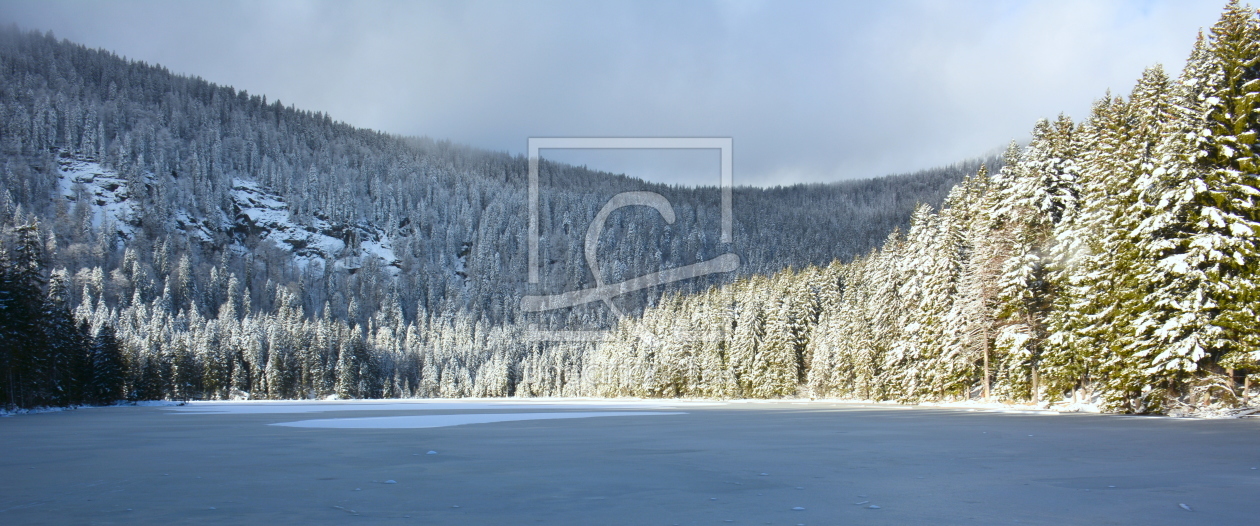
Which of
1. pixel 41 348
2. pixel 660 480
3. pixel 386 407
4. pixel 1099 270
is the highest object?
pixel 1099 270

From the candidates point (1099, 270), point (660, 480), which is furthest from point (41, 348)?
point (1099, 270)

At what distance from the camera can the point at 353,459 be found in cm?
1524

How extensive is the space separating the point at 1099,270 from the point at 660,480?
27373mm

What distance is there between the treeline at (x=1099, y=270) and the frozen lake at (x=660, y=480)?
7.83 meters

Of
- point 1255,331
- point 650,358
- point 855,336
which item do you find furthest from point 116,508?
point 650,358

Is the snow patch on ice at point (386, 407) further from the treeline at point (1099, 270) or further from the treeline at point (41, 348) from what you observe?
the treeline at point (1099, 270)

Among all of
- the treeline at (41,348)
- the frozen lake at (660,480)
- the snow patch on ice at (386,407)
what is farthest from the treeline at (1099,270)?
the treeline at (41,348)

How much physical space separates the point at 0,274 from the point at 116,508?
173 ft

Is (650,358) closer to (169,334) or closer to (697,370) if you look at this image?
(697,370)

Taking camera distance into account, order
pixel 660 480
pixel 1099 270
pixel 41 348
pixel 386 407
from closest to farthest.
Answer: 1. pixel 660 480
2. pixel 1099 270
3. pixel 41 348
4. pixel 386 407

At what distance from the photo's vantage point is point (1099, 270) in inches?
1217

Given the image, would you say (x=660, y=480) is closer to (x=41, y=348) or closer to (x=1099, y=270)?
(x=1099, y=270)

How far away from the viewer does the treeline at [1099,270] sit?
1020 inches

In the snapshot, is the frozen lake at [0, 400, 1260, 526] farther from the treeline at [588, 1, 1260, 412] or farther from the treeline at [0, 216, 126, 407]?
the treeline at [0, 216, 126, 407]
